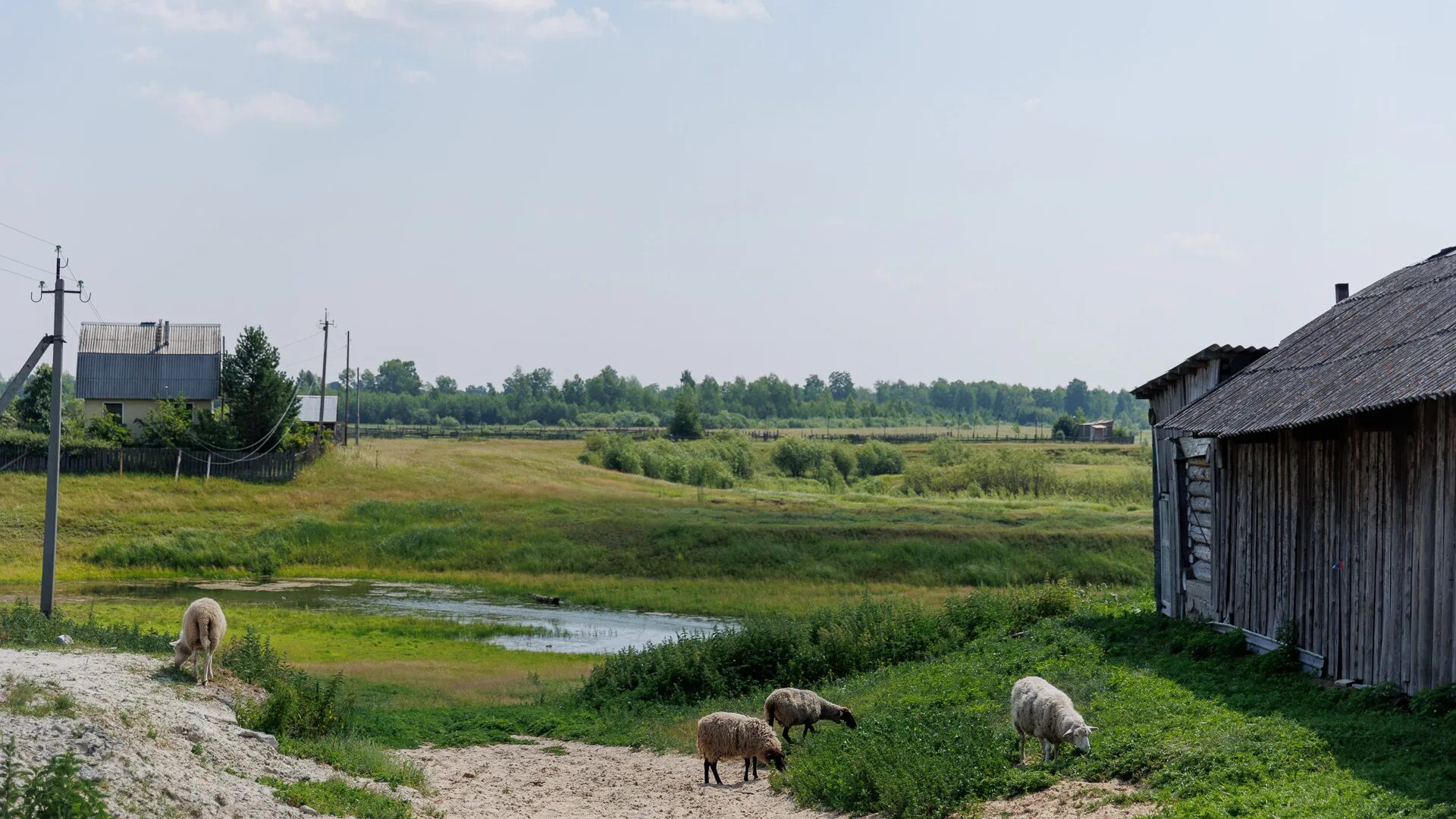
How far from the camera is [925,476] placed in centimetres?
9731

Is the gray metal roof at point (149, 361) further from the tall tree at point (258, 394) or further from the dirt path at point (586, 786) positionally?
the dirt path at point (586, 786)

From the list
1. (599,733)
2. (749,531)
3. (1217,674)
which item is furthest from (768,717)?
(749,531)

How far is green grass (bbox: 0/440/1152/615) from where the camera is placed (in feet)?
159

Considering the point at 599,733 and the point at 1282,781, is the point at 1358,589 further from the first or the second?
the point at 599,733

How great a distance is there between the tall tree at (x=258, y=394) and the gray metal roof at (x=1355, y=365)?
59.0m

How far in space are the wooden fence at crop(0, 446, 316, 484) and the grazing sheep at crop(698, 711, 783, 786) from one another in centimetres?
5475

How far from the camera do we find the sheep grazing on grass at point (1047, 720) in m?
13.4

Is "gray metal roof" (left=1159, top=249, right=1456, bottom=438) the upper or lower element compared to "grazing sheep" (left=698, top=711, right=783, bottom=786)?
upper

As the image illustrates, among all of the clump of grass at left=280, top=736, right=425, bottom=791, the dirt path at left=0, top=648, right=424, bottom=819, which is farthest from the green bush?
the clump of grass at left=280, top=736, right=425, bottom=791

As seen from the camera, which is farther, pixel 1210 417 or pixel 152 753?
pixel 1210 417

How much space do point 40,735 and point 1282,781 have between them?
12579 mm

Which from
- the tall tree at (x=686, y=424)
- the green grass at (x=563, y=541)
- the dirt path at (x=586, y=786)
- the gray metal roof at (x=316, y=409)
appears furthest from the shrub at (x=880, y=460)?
the dirt path at (x=586, y=786)

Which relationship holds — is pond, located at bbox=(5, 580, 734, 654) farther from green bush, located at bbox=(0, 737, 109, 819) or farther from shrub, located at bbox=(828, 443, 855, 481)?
shrub, located at bbox=(828, 443, 855, 481)

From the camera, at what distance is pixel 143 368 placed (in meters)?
76.2
